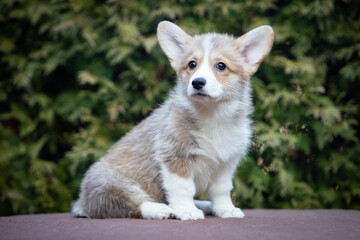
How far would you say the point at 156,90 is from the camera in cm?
518

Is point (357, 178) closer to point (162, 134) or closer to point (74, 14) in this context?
point (162, 134)

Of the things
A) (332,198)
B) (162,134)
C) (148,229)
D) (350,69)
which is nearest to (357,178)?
(332,198)

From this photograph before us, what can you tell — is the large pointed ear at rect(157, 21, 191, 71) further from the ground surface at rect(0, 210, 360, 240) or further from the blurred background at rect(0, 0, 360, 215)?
the ground surface at rect(0, 210, 360, 240)

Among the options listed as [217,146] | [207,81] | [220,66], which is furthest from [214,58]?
[217,146]

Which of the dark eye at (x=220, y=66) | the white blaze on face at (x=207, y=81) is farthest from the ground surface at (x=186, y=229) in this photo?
the dark eye at (x=220, y=66)

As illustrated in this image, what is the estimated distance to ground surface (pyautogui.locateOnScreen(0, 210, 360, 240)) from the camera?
8.46ft

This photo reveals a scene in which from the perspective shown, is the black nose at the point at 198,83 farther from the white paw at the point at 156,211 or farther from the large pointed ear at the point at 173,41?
the white paw at the point at 156,211

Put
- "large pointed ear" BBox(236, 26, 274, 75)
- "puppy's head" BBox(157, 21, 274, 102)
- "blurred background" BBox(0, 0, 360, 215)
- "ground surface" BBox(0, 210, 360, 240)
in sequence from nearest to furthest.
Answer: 1. "ground surface" BBox(0, 210, 360, 240)
2. "puppy's head" BBox(157, 21, 274, 102)
3. "large pointed ear" BBox(236, 26, 274, 75)
4. "blurred background" BBox(0, 0, 360, 215)

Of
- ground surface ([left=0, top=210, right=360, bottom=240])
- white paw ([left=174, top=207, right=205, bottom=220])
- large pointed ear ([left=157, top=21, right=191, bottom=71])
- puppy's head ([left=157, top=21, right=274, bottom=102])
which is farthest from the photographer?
large pointed ear ([left=157, top=21, right=191, bottom=71])

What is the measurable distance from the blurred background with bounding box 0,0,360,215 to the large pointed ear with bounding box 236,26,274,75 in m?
1.15

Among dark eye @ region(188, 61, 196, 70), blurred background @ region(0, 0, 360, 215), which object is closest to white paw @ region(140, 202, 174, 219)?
dark eye @ region(188, 61, 196, 70)

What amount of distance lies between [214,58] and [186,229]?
145cm

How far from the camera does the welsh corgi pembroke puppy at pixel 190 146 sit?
3.35m

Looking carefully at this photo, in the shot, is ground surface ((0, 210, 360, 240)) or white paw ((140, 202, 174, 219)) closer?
ground surface ((0, 210, 360, 240))
